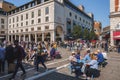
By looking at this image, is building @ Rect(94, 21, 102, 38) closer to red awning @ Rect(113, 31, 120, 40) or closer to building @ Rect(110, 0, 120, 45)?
building @ Rect(110, 0, 120, 45)

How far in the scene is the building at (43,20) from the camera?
4662cm

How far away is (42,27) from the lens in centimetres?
4859

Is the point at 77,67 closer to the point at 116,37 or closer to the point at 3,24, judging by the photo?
the point at 116,37

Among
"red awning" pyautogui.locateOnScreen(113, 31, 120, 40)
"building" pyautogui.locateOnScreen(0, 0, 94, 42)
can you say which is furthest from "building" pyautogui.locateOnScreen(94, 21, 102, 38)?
"red awning" pyautogui.locateOnScreen(113, 31, 120, 40)

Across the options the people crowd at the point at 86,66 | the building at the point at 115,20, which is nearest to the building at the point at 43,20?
→ the building at the point at 115,20

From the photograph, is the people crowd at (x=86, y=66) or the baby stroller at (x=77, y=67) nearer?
the people crowd at (x=86, y=66)

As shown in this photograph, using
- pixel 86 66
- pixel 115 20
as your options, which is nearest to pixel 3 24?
pixel 115 20

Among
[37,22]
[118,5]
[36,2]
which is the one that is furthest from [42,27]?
[118,5]

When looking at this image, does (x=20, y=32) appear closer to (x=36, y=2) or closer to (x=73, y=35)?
(x=36, y=2)

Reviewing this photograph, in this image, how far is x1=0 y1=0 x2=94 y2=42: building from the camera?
1836 inches

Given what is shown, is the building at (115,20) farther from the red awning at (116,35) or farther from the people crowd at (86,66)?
the people crowd at (86,66)

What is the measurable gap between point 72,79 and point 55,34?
37.9 metres

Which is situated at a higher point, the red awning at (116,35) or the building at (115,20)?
the building at (115,20)

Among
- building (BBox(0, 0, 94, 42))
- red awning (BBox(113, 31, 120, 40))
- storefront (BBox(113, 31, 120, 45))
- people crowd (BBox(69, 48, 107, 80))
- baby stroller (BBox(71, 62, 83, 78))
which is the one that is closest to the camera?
people crowd (BBox(69, 48, 107, 80))
